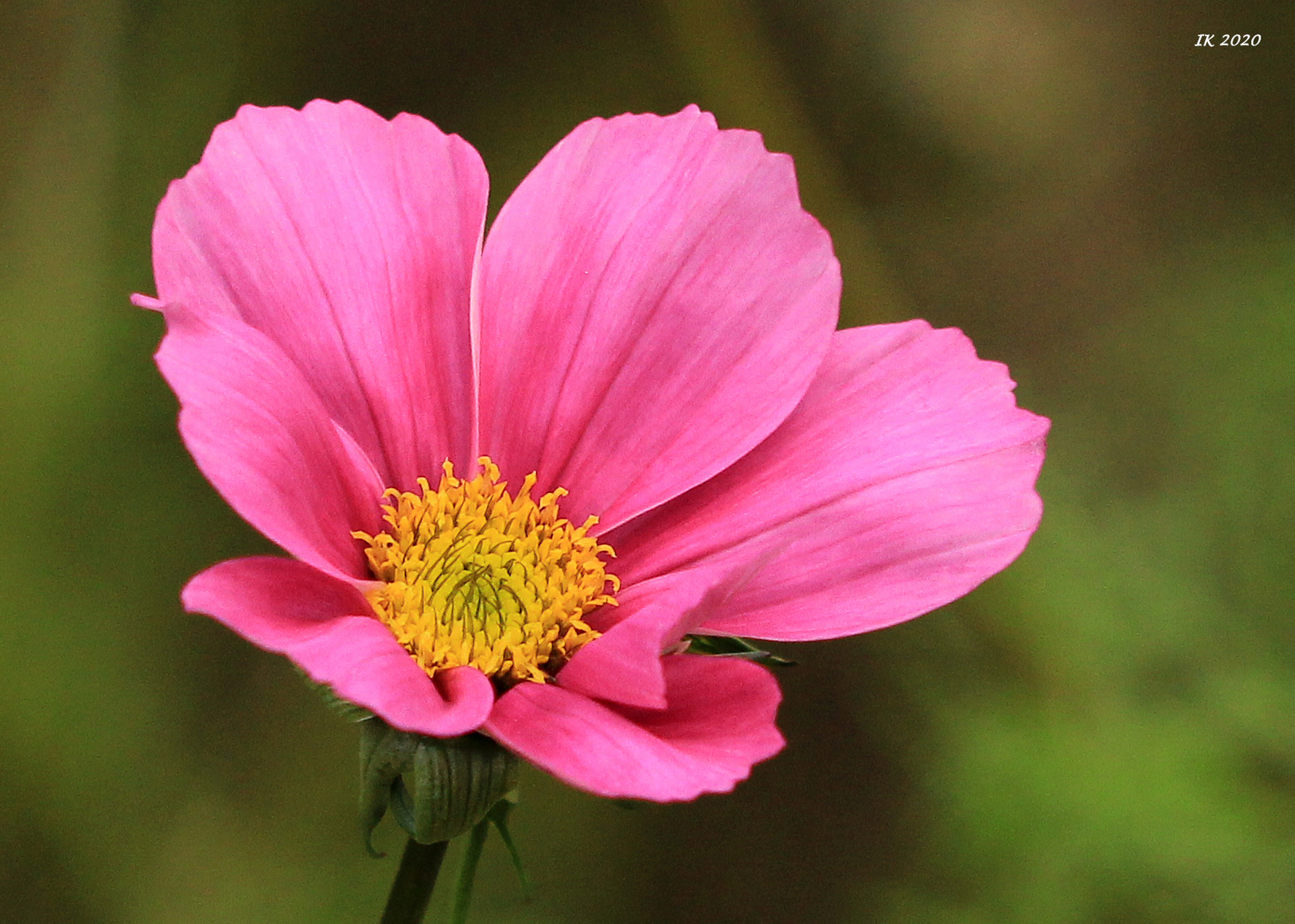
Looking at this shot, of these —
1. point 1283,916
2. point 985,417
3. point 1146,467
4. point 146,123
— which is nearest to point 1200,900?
point 1283,916

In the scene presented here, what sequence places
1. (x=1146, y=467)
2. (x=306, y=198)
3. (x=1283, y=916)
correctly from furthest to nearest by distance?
(x=1146, y=467) < (x=1283, y=916) < (x=306, y=198)

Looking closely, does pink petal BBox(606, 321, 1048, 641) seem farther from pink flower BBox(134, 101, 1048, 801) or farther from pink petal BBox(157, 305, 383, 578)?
pink petal BBox(157, 305, 383, 578)

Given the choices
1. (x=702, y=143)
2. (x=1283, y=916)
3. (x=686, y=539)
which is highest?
(x=702, y=143)

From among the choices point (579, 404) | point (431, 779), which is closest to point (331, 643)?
point (431, 779)

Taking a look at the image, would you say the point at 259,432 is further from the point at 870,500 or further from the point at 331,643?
the point at 870,500

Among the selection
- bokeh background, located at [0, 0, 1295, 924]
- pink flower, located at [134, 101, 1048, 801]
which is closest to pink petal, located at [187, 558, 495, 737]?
pink flower, located at [134, 101, 1048, 801]

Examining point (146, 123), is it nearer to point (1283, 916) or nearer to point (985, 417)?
point (985, 417)
